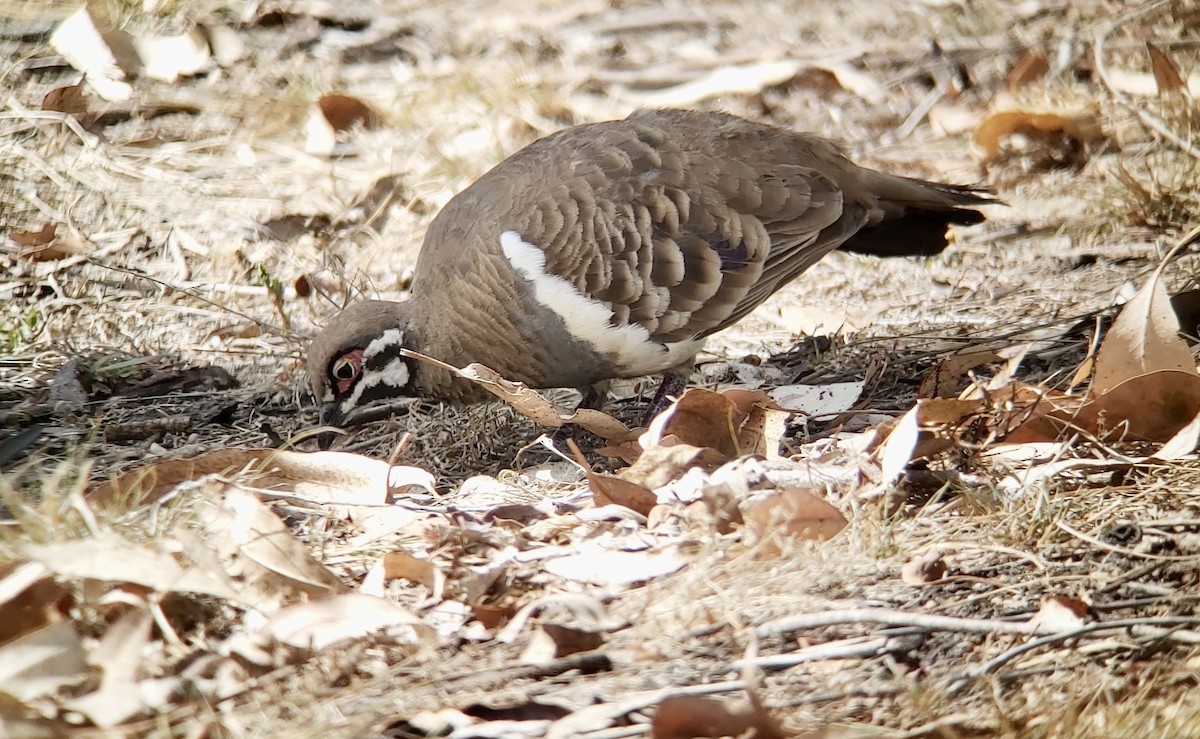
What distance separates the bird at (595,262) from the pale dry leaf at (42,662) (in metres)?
1.81

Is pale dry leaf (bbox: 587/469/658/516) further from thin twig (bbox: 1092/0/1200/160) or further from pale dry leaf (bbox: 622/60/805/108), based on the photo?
pale dry leaf (bbox: 622/60/805/108)

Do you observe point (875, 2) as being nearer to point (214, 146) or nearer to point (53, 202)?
point (214, 146)

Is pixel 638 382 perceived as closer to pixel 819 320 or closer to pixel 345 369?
pixel 819 320

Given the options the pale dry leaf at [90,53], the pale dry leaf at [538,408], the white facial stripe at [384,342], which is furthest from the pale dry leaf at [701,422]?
the pale dry leaf at [90,53]

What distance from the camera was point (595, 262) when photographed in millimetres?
3787

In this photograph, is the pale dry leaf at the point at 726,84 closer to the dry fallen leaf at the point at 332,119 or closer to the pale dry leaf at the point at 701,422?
the dry fallen leaf at the point at 332,119

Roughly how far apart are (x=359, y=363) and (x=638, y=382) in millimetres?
1321

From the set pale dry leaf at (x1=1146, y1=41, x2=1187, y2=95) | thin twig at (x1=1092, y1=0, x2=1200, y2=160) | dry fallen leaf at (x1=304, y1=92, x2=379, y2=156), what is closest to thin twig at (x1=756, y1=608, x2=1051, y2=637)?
thin twig at (x1=1092, y1=0, x2=1200, y2=160)

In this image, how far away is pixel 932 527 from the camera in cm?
263

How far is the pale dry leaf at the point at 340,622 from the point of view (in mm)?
2186

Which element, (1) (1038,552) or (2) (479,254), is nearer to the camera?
(1) (1038,552)

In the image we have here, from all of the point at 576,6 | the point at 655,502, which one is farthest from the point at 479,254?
the point at 576,6

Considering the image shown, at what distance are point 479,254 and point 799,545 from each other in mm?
1689

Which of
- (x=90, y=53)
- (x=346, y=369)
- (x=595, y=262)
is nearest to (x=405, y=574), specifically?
(x=346, y=369)
